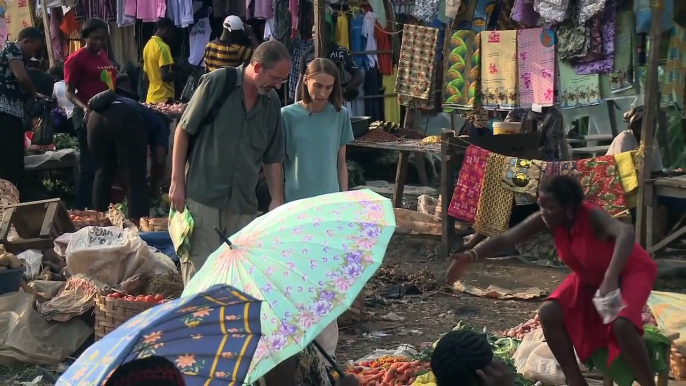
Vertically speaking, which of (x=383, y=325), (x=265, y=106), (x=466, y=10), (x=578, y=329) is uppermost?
(x=466, y=10)

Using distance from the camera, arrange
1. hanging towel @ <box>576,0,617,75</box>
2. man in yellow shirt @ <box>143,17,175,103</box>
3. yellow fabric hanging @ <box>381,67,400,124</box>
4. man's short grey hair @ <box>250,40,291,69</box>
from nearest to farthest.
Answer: man's short grey hair @ <box>250,40,291,69</box>, hanging towel @ <box>576,0,617,75</box>, man in yellow shirt @ <box>143,17,175,103</box>, yellow fabric hanging @ <box>381,67,400,124</box>

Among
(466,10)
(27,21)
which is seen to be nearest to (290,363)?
(466,10)

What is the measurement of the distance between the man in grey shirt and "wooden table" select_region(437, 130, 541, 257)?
439 cm

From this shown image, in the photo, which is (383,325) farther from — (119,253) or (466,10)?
(466,10)

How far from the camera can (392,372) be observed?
17.9 ft

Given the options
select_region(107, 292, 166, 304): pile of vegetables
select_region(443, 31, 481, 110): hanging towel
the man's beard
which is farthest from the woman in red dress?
select_region(443, 31, 481, 110): hanging towel

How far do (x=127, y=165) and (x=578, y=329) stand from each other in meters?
5.23

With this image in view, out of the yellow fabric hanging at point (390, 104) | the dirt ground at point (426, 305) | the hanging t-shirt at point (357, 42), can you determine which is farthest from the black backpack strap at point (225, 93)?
the yellow fabric hanging at point (390, 104)

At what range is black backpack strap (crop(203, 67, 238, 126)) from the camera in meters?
5.09

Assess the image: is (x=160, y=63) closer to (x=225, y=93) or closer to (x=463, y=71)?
(x=463, y=71)

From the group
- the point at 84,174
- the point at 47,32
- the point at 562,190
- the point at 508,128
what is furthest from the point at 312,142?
the point at 47,32

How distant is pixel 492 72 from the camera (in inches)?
392

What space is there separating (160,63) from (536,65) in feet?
17.9

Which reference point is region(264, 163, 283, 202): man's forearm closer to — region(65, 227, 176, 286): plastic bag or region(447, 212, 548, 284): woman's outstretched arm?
region(447, 212, 548, 284): woman's outstretched arm
